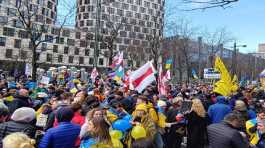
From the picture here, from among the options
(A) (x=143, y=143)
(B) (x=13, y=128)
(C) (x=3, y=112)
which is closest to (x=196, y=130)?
(A) (x=143, y=143)

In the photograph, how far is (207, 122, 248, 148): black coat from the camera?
18.3ft

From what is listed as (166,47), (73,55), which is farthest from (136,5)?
(166,47)

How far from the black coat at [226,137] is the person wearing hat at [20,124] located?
2.68 m

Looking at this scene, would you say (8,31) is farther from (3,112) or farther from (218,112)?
(3,112)

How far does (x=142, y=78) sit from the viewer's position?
10.7 meters

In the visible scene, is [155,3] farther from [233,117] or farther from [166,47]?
[233,117]

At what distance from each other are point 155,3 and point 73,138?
102 metres

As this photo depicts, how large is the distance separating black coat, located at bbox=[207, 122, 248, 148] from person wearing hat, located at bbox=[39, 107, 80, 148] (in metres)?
2.01

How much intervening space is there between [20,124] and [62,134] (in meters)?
0.65

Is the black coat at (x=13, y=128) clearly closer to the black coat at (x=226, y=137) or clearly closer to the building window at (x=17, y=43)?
the black coat at (x=226, y=137)

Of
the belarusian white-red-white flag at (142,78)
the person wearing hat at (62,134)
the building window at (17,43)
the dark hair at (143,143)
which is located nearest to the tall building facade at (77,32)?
the building window at (17,43)

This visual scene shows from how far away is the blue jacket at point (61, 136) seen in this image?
5430 millimetres

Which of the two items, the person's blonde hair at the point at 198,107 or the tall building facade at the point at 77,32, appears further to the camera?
the tall building facade at the point at 77,32

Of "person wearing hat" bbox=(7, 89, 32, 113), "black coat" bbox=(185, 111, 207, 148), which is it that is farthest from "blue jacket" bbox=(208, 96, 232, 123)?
"person wearing hat" bbox=(7, 89, 32, 113)
